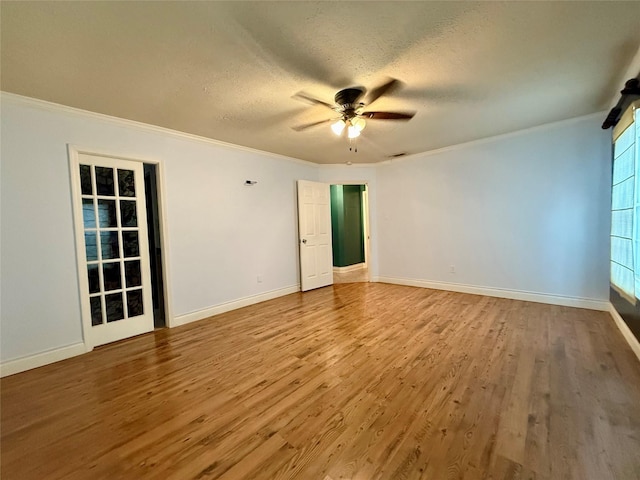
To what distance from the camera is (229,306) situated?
14.0ft

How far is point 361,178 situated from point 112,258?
4468 mm

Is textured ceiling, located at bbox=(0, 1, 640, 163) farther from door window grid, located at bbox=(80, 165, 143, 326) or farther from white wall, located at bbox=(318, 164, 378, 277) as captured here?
white wall, located at bbox=(318, 164, 378, 277)

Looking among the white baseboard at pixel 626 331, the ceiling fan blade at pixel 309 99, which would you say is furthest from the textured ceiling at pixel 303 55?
the white baseboard at pixel 626 331

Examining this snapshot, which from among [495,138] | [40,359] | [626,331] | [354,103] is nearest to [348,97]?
[354,103]

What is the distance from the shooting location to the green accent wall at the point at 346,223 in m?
7.26

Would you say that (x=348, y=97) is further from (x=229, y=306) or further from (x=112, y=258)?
(x=229, y=306)

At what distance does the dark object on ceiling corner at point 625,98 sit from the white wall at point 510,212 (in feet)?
1.86

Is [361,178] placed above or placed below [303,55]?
below

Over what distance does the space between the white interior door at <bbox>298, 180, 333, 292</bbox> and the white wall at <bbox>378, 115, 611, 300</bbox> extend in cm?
125

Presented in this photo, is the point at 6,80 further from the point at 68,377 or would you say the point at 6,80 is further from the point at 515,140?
the point at 515,140

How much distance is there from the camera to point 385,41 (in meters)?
1.93

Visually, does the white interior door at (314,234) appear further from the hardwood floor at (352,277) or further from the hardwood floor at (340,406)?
the hardwood floor at (340,406)

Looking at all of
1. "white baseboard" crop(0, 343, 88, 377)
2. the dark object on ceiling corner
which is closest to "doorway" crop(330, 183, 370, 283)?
the dark object on ceiling corner

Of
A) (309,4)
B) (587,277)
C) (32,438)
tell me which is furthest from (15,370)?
(587,277)
